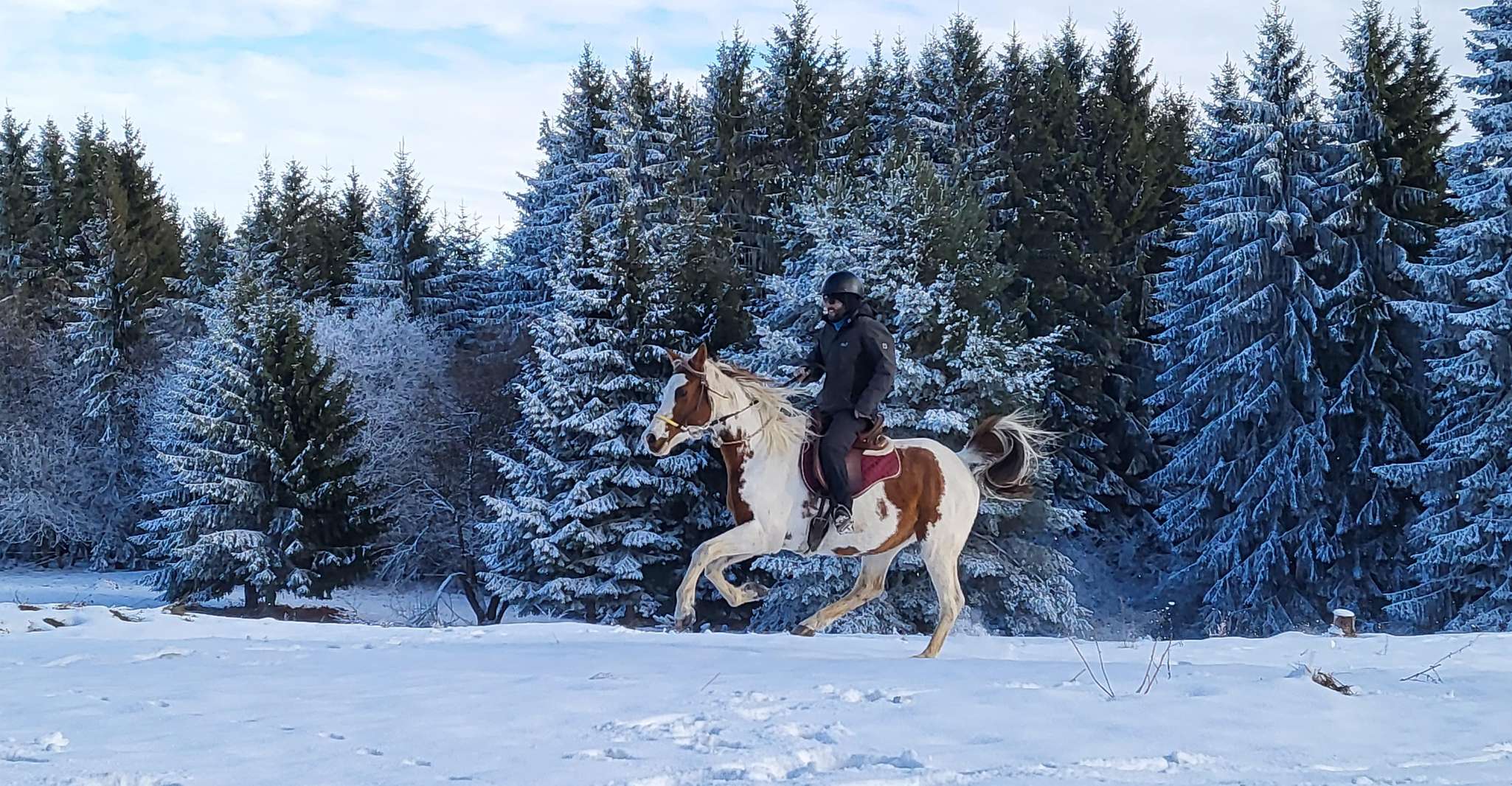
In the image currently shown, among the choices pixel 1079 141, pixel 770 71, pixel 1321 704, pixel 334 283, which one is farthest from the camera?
pixel 334 283

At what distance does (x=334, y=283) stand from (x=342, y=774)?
48468 mm

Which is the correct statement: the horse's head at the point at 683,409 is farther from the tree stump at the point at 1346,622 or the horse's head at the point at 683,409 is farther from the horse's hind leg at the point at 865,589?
the tree stump at the point at 1346,622

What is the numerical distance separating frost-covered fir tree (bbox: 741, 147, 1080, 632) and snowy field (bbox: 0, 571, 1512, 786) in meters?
16.3

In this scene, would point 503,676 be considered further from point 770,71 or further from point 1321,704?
point 770,71

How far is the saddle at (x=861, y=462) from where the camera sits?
9289mm

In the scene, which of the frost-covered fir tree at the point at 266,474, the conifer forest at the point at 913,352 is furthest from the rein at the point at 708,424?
the frost-covered fir tree at the point at 266,474

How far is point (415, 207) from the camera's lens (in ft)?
143

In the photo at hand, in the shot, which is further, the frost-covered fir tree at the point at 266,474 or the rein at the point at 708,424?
the frost-covered fir tree at the point at 266,474

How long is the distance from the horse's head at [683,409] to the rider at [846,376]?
2.82 feet

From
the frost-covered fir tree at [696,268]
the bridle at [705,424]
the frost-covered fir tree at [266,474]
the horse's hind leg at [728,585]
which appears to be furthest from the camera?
the frost-covered fir tree at [266,474]

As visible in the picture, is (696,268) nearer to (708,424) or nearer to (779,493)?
(708,424)

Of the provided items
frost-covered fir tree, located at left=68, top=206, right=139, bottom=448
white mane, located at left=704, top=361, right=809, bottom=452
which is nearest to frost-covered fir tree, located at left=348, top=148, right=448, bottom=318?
frost-covered fir tree, located at left=68, top=206, right=139, bottom=448

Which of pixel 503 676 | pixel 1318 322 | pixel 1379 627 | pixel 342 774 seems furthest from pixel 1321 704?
pixel 1318 322

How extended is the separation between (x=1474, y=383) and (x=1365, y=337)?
4.66 m
